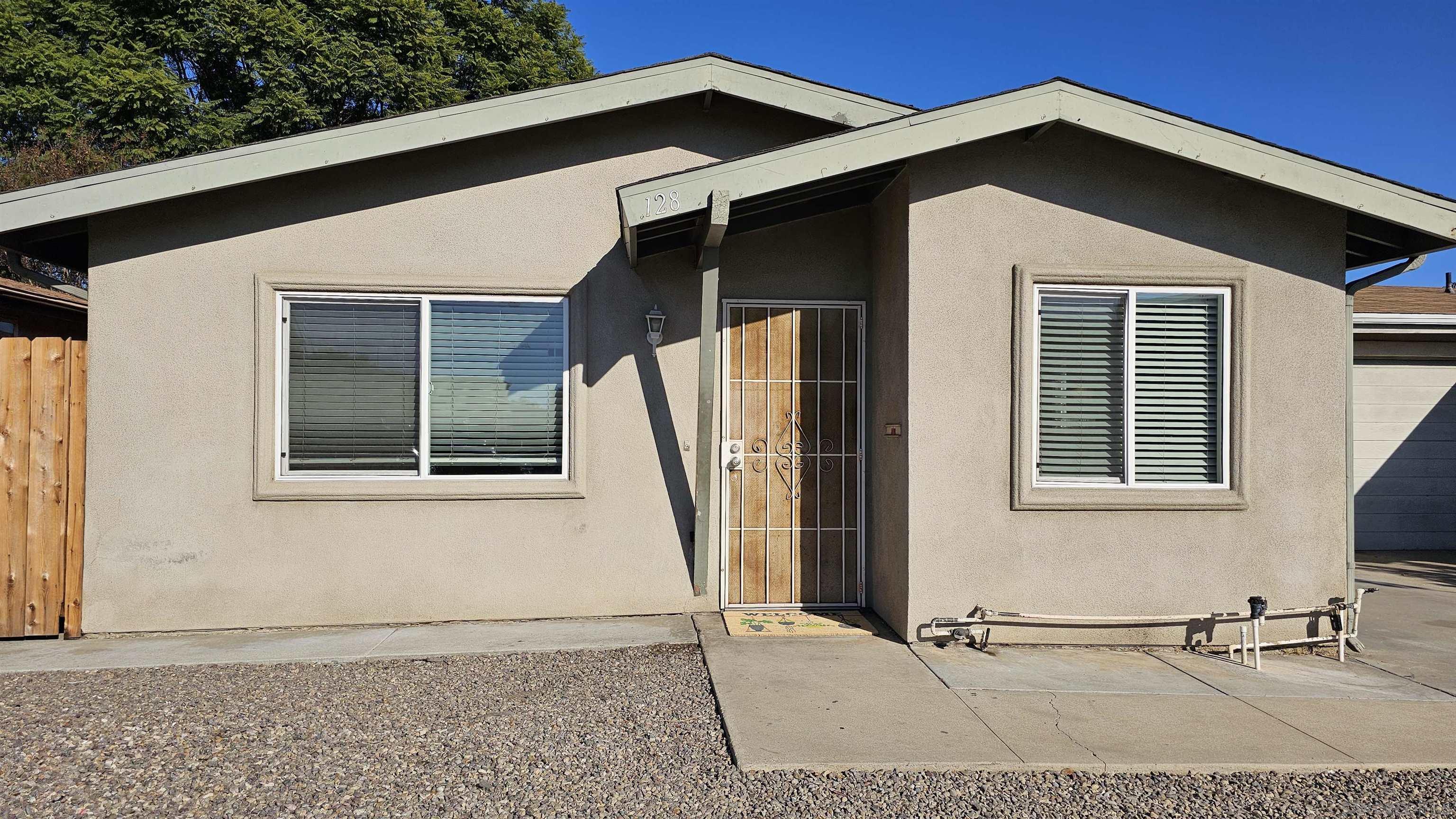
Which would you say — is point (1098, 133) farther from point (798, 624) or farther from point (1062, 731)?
point (798, 624)

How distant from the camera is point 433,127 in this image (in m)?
6.02

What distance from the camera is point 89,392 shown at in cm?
602

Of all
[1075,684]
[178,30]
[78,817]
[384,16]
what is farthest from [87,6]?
[1075,684]

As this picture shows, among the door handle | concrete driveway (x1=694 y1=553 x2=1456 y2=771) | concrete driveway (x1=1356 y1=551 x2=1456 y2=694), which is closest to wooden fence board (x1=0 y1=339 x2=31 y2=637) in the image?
concrete driveway (x1=694 y1=553 x2=1456 y2=771)

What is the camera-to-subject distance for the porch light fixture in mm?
6402

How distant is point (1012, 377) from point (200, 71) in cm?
1973

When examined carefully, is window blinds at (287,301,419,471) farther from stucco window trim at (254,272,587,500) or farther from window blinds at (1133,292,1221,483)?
window blinds at (1133,292,1221,483)

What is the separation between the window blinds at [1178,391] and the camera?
5980 millimetres

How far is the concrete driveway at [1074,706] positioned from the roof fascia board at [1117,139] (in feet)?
9.73

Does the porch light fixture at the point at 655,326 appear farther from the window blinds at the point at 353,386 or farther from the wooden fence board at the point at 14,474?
the wooden fence board at the point at 14,474

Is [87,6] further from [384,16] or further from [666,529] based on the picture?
[666,529]

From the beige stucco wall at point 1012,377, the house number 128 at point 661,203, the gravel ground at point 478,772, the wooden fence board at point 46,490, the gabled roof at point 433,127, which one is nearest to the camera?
the gravel ground at point 478,772

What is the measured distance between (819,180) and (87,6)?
19142 mm

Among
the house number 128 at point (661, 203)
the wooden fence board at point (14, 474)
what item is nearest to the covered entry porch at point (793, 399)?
the house number 128 at point (661, 203)
